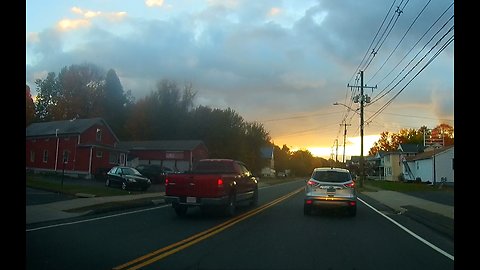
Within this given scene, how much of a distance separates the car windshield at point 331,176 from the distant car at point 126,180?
15.2 metres

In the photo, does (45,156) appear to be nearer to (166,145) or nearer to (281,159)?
(166,145)

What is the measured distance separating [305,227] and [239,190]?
4.17 m

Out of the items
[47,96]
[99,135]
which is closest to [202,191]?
[99,135]

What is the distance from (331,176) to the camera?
1720 centimetres

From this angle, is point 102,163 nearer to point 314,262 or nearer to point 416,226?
point 416,226

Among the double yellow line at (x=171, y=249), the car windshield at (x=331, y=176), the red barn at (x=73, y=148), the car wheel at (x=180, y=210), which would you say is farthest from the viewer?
the red barn at (x=73, y=148)

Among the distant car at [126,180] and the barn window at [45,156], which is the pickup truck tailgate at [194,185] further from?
the barn window at [45,156]

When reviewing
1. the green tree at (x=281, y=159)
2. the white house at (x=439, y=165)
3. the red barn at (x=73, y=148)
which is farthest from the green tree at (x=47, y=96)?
the green tree at (x=281, y=159)

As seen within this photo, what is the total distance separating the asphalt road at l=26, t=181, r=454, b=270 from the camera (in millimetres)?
8164

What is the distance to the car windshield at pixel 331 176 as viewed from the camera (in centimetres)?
1702

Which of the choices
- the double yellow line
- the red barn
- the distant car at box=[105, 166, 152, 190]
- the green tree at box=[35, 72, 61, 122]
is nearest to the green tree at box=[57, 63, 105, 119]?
the green tree at box=[35, 72, 61, 122]

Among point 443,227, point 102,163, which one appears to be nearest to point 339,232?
point 443,227
